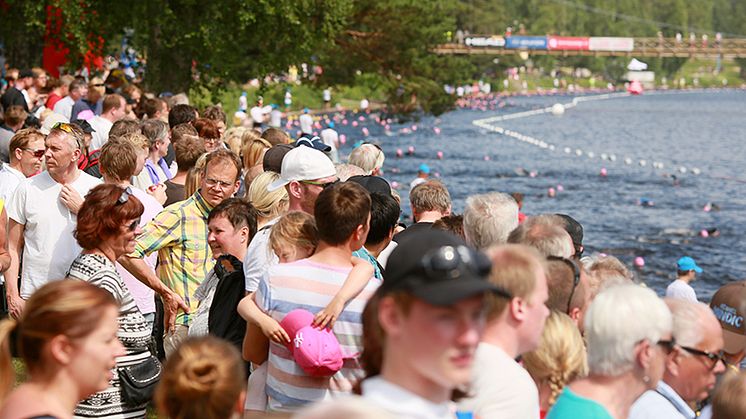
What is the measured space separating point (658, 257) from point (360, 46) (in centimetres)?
1253

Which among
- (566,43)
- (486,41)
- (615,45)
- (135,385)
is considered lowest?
(566,43)

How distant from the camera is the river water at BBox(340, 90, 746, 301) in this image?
25.9m

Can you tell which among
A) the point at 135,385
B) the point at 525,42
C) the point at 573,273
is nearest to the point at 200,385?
the point at 135,385

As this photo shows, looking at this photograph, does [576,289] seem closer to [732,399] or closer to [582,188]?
[732,399]

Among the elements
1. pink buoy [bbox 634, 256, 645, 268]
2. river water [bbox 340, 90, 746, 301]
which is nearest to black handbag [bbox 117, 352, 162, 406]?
river water [bbox 340, 90, 746, 301]

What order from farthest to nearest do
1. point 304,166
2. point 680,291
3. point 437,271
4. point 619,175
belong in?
point 619,175 < point 680,291 < point 304,166 < point 437,271

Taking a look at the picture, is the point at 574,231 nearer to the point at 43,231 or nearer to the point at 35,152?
the point at 43,231

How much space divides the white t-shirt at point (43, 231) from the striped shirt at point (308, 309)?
201 centimetres

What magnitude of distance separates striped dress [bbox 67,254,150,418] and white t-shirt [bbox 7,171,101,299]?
1.51m

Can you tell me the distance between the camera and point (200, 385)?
3576 mm

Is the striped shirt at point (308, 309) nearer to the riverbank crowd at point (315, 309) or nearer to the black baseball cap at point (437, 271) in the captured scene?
the riverbank crowd at point (315, 309)

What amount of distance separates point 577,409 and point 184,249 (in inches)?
139

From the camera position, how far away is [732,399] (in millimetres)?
4082

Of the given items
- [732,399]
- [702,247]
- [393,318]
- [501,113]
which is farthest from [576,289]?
[501,113]
